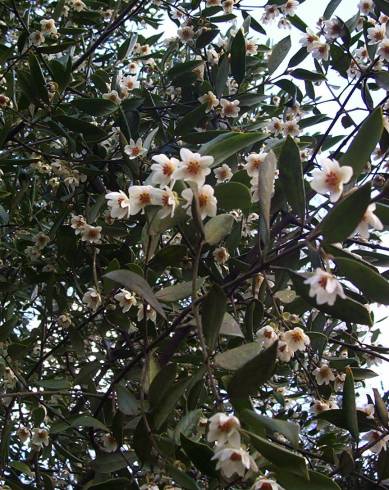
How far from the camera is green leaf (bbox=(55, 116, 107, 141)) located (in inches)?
88.8

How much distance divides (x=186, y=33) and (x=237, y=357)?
2150mm

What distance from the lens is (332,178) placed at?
1.36 metres

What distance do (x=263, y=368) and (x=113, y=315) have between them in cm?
106

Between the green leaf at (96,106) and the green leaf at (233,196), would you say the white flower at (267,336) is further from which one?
the green leaf at (96,106)

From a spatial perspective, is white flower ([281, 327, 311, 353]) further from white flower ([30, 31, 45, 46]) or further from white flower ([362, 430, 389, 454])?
white flower ([30, 31, 45, 46])

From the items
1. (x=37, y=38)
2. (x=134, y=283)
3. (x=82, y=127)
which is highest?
(x=37, y=38)

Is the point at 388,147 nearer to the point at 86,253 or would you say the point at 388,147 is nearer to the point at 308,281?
the point at 308,281

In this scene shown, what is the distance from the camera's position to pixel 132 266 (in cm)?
149

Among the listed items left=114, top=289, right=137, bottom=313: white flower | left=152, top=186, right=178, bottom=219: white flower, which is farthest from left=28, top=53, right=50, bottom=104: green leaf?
left=152, top=186, right=178, bottom=219: white flower

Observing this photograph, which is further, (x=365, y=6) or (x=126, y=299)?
(x=365, y=6)

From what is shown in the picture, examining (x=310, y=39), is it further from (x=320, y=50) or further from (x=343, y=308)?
(x=343, y=308)

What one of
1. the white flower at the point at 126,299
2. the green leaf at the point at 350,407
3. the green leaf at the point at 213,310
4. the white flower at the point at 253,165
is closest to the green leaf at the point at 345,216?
the green leaf at the point at 213,310

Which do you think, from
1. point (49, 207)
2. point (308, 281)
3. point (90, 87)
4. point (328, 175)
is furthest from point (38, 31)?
point (308, 281)

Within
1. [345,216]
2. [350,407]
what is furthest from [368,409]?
[345,216]
